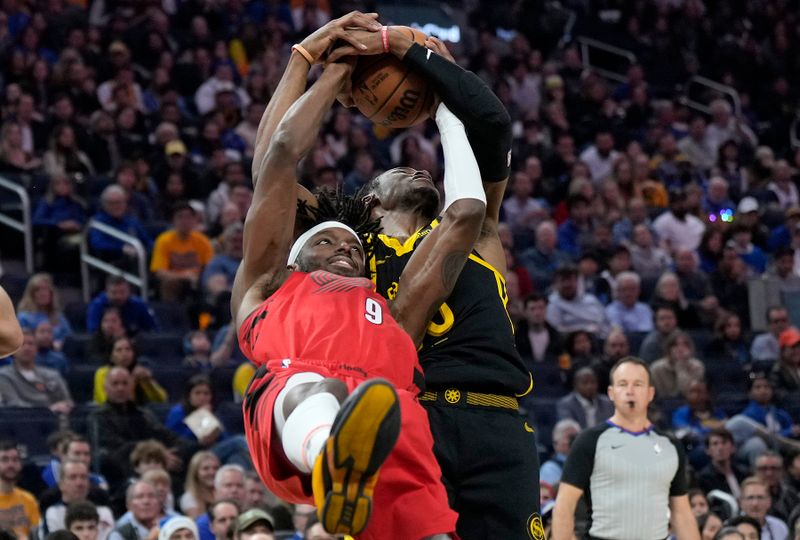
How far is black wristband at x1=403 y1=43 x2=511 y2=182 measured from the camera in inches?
198

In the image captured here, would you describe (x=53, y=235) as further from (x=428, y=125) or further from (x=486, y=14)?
(x=486, y=14)

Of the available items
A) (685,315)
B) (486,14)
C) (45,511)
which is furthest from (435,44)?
(486,14)

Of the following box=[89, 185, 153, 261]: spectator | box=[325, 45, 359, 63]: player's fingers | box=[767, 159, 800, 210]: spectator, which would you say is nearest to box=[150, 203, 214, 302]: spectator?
box=[89, 185, 153, 261]: spectator

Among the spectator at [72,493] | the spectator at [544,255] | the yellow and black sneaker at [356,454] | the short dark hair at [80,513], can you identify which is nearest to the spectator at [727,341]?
the spectator at [544,255]

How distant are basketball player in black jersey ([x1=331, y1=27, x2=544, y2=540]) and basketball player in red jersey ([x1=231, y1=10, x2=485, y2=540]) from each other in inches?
6.1

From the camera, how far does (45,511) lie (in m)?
8.37

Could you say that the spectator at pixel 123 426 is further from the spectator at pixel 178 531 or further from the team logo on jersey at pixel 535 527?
the team logo on jersey at pixel 535 527

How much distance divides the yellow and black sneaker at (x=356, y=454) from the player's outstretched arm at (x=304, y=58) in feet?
4.78

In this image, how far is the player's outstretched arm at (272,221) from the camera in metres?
4.69

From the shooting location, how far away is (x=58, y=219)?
1180 cm

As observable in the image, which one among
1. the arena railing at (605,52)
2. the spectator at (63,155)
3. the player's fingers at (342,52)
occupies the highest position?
the arena railing at (605,52)

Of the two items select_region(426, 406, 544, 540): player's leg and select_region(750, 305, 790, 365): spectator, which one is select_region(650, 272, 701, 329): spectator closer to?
select_region(750, 305, 790, 365): spectator

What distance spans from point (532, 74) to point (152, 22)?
518cm

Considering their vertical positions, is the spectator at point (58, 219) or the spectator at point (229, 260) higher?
the spectator at point (58, 219)
